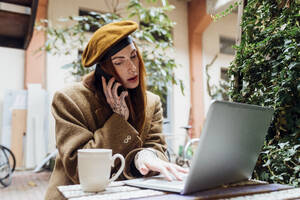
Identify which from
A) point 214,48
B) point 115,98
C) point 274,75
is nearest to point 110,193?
point 115,98

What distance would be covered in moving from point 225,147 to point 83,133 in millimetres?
547

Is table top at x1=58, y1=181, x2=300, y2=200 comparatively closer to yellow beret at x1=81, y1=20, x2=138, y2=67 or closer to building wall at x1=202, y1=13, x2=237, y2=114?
yellow beret at x1=81, y1=20, x2=138, y2=67

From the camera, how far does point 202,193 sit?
1.93 feet

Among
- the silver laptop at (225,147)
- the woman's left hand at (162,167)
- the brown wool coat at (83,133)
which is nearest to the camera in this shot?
the silver laptop at (225,147)

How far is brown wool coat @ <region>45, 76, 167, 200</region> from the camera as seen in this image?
96 cm

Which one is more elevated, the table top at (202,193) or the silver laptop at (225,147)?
the silver laptop at (225,147)

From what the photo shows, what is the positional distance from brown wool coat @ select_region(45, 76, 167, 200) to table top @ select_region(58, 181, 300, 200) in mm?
308

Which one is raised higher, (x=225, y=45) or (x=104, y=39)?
(x=225, y=45)

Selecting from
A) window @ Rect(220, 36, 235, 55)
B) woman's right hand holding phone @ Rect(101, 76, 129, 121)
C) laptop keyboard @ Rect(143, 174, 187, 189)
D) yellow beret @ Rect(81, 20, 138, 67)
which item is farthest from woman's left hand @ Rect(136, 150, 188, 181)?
window @ Rect(220, 36, 235, 55)

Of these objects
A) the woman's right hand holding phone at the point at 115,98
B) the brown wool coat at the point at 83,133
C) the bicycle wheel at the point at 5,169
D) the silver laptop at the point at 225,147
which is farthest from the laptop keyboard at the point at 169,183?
the bicycle wheel at the point at 5,169

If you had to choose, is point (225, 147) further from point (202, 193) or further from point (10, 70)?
point (10, 70)

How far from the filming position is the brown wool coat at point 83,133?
3.14 ft

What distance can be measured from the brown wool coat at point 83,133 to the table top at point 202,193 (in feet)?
1.01

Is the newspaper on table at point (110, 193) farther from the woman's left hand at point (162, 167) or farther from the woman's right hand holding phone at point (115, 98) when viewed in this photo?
the woman's right hand holding phone at point (115, 98)
